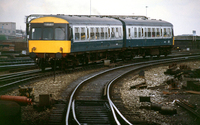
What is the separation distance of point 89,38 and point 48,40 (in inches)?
134

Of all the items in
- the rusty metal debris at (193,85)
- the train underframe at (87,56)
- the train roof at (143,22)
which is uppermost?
the train roof at (143,22)

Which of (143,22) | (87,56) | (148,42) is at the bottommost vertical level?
(87,56)

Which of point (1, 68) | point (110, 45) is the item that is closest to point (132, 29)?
point (110, 45)

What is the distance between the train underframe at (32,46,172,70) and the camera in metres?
18.0

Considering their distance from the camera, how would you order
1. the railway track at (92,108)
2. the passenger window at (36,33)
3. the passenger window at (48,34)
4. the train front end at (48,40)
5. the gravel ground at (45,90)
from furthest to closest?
the passenger window at (36,33), the passenger window at (48,34), the train front end at (48,40), the gravel ground at (45,90), the railway track at (92,108)

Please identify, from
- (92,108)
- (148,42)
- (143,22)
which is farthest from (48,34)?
(148,42)

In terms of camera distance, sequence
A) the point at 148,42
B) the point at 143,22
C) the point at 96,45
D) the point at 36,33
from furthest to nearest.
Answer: the point at 148,42 < the point at 143,22 < the point at 96,45 < the point at 36,33

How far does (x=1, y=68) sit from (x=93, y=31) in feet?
22.3

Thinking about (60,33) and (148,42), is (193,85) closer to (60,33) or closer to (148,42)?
(60,33)

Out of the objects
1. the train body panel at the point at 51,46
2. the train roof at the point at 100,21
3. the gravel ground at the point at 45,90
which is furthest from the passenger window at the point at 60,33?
the gravel ground at the point at 45,90

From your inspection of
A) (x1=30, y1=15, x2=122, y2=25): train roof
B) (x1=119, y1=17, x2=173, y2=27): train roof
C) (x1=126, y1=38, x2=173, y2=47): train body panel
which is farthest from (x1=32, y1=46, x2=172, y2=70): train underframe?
(x1=119, y1=17, x2=173, y2=27): train roof

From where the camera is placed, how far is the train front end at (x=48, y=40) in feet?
57.9

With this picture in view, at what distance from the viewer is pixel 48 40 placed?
17734 mm

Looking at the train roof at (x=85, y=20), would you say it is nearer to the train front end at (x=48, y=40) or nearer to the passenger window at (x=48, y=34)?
the train front end at (x=48, y=40)
